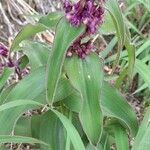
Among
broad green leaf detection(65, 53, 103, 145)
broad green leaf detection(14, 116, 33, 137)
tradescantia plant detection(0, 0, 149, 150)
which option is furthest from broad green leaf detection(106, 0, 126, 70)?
broad green leaf detection(14, 116, 33, 137)

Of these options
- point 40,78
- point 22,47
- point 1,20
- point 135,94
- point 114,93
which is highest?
point 1,20

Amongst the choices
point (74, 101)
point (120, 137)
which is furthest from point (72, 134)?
point (120, 137)

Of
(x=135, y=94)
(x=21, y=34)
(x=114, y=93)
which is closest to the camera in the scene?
(x=21, y=34)

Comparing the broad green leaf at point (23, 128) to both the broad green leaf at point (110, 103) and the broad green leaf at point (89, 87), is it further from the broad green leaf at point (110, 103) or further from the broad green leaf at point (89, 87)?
the broad green leaf at point (89, 87)

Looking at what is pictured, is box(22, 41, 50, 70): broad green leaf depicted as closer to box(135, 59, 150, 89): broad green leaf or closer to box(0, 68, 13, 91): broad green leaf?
box(0, 68, 13, 91): broad green leaf

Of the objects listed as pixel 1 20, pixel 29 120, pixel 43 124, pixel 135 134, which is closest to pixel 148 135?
pixel 135 134

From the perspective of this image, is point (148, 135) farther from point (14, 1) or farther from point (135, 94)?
point (14, 1)
